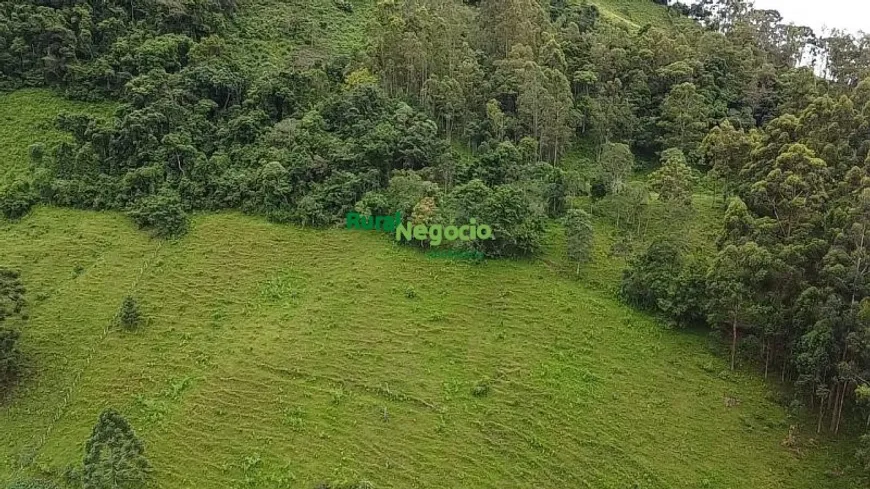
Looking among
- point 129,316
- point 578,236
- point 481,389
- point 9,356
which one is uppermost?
point 578,236

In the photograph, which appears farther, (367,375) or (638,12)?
(638,12)

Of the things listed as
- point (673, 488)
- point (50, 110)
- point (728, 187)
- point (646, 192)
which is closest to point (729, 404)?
point (673, 488)

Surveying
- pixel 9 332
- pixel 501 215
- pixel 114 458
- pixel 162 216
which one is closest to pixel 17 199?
pixel 162 216

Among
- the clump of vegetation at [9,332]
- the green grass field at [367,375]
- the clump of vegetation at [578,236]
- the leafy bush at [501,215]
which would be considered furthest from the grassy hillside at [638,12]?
the clump of vegetation at [9,332]

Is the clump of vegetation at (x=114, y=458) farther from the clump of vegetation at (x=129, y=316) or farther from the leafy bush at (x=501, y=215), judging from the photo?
the leafy bush at (x=501, y=215)

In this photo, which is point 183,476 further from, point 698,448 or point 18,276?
point 698,448

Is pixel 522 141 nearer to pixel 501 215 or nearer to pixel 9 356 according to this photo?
pixel 501 215

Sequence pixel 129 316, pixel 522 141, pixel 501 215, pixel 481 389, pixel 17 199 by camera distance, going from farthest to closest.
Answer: pixel 522 141 < pixel 17 199 < pixel 501 215 < pixel 129 316 < pixel 481 389

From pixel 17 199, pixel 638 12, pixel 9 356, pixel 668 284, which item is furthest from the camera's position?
pixel 638 12
